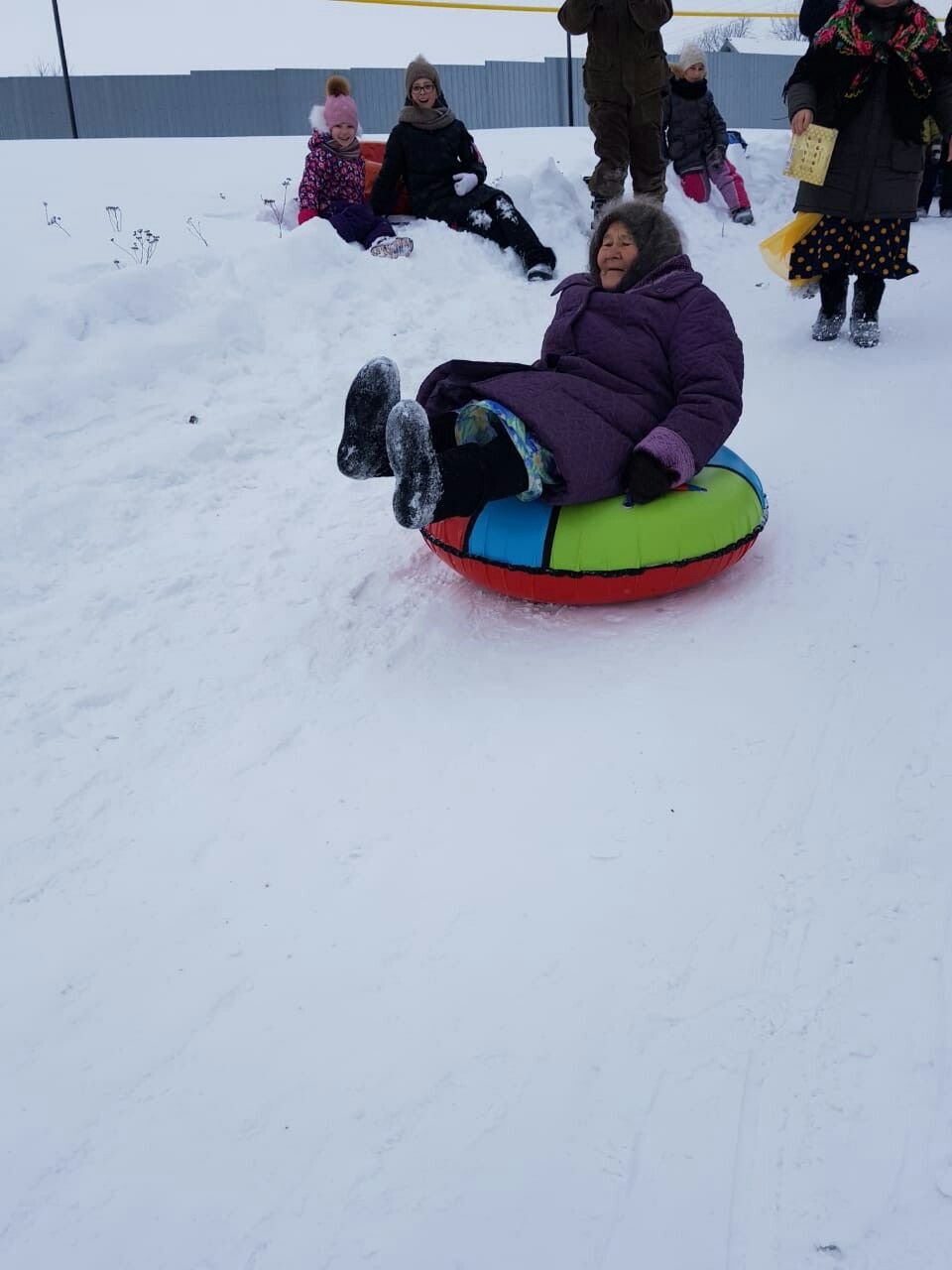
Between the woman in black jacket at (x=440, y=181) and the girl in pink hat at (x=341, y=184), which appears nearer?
the girl in pink hat at (x=341, y=184)

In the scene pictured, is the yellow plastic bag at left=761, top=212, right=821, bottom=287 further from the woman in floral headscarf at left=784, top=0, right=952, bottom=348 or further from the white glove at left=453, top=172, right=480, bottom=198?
the white glove at left=453, top=172, right=480, bottom=198

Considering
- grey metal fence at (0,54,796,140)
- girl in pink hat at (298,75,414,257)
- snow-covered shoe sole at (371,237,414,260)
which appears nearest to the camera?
snow-covered shoe sole at (371,237,414,260)

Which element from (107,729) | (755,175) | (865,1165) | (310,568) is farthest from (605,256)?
(755,175)

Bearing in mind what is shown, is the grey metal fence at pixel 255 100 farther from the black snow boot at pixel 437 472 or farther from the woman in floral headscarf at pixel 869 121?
the black snow boot at pixel 437 472

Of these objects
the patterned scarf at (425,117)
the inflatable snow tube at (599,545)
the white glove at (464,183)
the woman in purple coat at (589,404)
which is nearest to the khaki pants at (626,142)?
the white glove at (464,183)

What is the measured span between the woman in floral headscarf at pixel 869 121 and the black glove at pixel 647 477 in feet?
8.06

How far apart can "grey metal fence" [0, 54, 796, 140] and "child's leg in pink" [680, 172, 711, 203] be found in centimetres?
335

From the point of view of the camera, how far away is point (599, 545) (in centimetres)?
241

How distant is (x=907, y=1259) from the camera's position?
1.17m

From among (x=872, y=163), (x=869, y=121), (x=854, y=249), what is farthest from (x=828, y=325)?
(x=869, y=121)

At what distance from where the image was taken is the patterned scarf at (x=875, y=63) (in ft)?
12.9

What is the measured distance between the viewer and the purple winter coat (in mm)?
2447

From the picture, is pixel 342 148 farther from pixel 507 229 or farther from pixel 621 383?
pixel 621 383

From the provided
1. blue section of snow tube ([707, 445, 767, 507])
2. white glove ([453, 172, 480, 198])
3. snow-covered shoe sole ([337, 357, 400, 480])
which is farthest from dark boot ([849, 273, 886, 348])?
snow-covered shoe sole ([337, 357, 400, 480])
